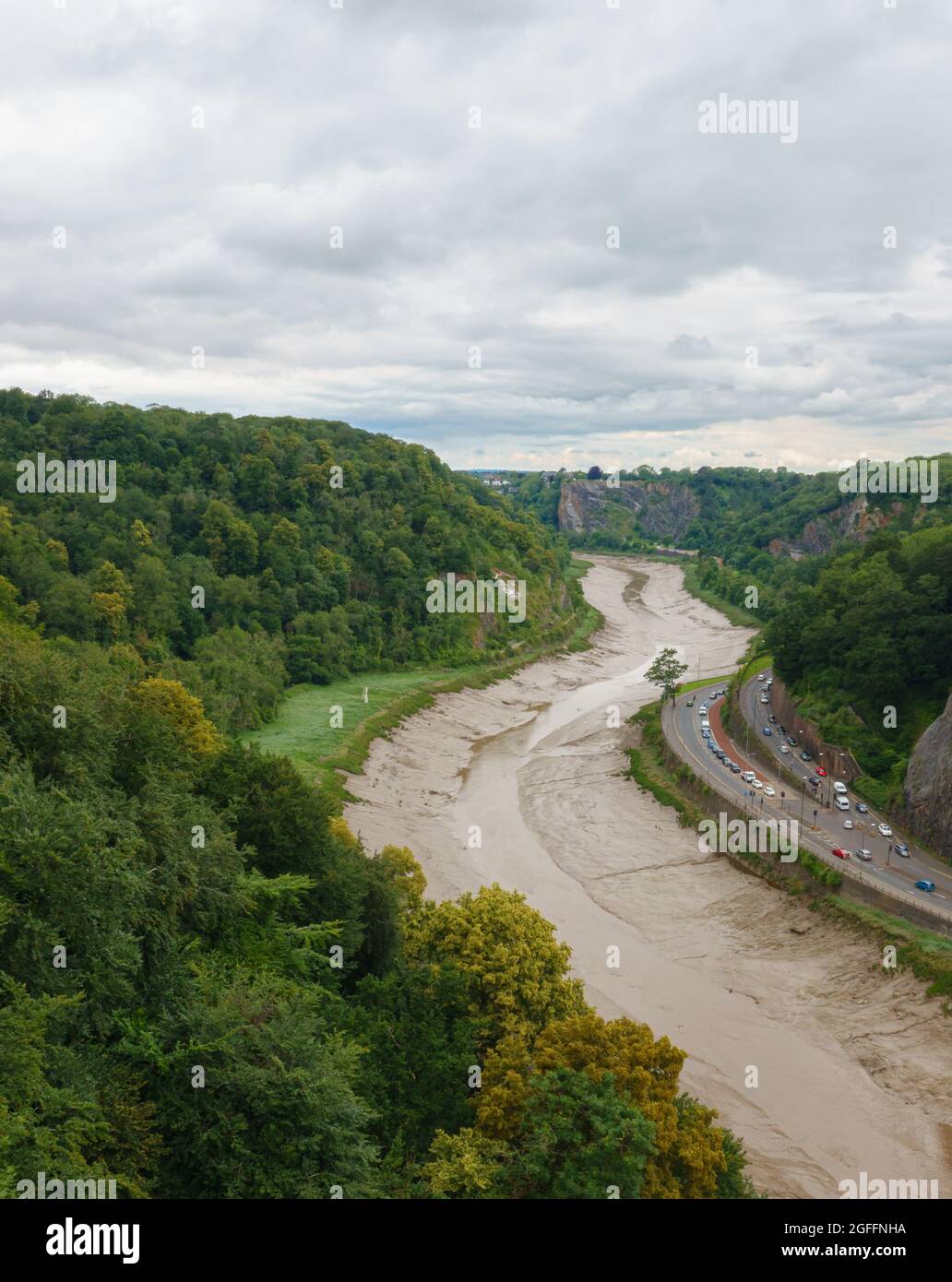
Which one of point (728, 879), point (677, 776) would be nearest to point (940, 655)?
point (677, 776)

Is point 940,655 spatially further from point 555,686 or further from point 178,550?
point 178,550

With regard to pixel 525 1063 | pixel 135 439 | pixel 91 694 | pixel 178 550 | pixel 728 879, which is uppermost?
pixel 135 439
